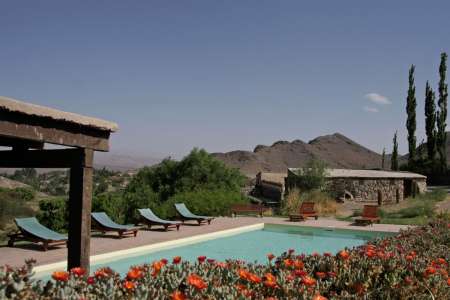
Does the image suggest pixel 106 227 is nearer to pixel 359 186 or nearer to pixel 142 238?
pixel 142 238

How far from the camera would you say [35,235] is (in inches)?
368

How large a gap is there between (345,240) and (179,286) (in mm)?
11287

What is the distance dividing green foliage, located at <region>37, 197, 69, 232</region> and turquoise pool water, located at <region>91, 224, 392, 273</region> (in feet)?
9.20

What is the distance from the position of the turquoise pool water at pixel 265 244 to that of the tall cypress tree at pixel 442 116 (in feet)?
81.8

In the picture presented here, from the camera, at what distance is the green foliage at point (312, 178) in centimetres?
2191

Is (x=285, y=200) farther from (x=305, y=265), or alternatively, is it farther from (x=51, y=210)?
(x=305, y=265)

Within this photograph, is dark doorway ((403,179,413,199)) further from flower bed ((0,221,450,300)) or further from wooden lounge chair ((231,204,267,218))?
flower bed ((0,221,450,300))

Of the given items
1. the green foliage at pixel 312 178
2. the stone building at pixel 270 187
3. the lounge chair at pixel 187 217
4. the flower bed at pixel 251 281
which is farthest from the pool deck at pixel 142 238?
the stone building at pixel 270 187

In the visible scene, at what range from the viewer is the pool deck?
336 inches

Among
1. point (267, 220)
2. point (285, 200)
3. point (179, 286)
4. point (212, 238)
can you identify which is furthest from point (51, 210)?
point (285, 200)

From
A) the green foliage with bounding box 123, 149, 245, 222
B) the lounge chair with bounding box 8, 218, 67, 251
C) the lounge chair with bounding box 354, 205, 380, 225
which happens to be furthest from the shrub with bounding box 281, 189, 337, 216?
the lounge chair with bounding box 8, 218, 67, 251

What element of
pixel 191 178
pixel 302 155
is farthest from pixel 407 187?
pixel 302 155

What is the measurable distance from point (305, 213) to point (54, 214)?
916cm

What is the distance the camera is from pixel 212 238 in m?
12.9
